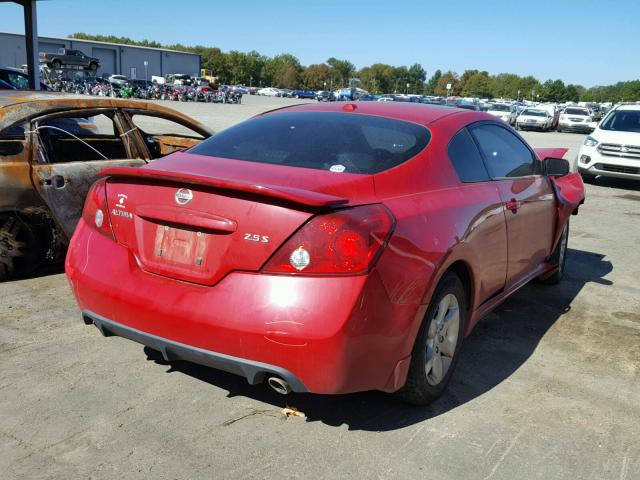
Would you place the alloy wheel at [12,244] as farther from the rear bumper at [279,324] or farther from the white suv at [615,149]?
the white suv at [615,149]

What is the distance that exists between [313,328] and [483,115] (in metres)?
2.38

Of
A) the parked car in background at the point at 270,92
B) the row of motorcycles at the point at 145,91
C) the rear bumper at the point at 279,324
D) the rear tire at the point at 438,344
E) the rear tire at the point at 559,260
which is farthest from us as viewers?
the parked car in background at the point at 270,92

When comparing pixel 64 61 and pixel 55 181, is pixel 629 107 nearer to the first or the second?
pixel 55 181

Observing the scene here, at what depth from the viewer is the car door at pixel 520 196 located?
4113 mm

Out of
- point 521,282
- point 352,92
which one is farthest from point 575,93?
point 521,282

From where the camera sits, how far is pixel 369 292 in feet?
8.70

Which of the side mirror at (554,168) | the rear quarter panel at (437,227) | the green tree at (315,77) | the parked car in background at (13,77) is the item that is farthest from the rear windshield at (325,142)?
the green tree at (315,77)

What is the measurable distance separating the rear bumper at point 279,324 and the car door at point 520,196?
1495 mm

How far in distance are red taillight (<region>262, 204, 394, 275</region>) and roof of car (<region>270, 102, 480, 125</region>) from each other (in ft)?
4.32

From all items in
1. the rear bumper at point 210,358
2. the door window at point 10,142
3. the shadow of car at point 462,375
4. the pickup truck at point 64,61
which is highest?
the pickup truck at point 64,61

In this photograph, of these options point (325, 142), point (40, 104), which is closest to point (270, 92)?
point (40, 104)

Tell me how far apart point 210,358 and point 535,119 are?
37243 mm

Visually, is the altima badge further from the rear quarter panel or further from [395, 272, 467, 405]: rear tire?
[395, 272, 467, 405]: rear tire

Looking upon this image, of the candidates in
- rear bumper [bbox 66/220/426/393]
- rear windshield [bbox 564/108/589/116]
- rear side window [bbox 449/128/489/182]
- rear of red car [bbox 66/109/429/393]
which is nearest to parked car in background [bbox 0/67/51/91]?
rear of red car [bbox 66/109/429/393]
